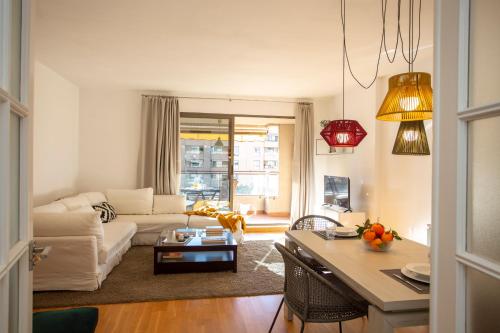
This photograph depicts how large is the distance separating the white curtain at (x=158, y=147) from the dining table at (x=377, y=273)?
372cm

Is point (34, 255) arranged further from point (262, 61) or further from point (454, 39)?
point (262, 61)

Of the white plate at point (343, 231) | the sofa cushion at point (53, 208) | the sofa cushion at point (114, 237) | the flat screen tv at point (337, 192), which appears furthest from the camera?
the flat screen tv at point (337, 192)

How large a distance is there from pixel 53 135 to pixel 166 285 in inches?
116

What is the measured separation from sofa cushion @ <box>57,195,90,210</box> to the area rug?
36.9 inches

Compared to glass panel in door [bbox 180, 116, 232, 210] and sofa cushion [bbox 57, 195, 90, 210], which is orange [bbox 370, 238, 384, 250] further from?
glass panel in door [bbox 180, 116, 232, 210]

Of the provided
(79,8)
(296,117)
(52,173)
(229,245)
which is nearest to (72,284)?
(229,245)

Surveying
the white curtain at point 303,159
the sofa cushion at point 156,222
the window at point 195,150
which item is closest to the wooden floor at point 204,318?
the sofa cushion at point 156,222

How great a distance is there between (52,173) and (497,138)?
5.45 meters

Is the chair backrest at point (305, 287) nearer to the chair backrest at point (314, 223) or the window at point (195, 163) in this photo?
the chair backrest at point (314, 223)

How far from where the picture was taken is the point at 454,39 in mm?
839

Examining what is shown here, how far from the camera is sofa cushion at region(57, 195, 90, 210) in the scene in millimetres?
4342

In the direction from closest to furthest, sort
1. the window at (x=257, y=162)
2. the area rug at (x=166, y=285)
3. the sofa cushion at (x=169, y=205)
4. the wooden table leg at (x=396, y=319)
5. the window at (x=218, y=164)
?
the wooden table leg at (x=396, y=319) < the area rug at (x=166, y=285) < the sofa cushion at (x=169, y=205) < the window at (x=218, y=164) < the window at (x=257, y=162)

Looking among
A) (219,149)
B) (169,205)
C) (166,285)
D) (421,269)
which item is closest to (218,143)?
(219,149)

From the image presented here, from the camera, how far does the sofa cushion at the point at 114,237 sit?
348 centimetres
